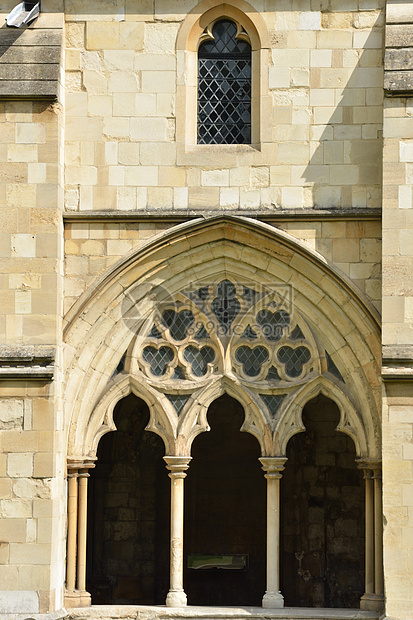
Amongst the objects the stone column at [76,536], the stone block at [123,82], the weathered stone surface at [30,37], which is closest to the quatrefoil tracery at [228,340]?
the stone column at [76,536]

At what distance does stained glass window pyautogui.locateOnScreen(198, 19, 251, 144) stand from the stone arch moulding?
0.98 meters

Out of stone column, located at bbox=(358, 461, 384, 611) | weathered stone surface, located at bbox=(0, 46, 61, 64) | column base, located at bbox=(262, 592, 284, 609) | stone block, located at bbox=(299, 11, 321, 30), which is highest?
stone block, located at bbox=(299, 11, 321, 30)

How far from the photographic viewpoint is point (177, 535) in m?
11.5

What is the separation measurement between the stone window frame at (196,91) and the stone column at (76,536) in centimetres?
320

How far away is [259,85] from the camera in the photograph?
11641 millimetres

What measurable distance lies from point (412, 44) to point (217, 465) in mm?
6380

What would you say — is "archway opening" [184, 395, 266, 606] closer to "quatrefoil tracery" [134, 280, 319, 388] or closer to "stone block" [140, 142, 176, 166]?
"quatrefoil tracery" [134, 280, 319, 388]

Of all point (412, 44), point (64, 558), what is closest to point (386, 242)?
point (412, 44)

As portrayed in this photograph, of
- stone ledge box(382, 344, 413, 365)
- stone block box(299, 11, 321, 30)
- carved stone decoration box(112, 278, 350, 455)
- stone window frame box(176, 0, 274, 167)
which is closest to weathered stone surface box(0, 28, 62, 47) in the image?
stone window frame box(176, 0, 274, 167)

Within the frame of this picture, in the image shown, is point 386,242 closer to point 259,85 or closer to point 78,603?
point 259,85

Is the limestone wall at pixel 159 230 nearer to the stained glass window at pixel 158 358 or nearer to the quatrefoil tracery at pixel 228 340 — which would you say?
the quatrefoil tracery at pixel 228 340

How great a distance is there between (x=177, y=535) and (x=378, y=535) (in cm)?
194

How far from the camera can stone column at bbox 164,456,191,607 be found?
11.4 m

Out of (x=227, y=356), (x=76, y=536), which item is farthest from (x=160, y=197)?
(x=76, y=536)
